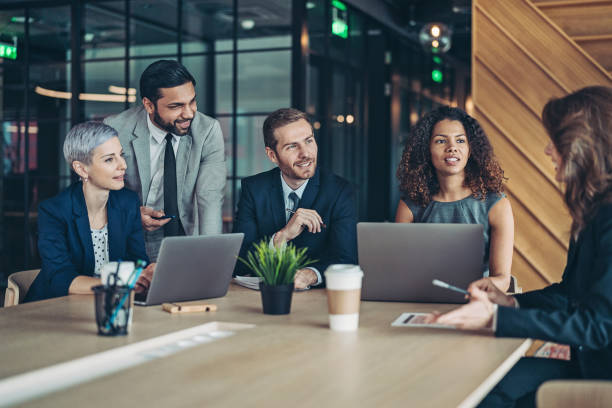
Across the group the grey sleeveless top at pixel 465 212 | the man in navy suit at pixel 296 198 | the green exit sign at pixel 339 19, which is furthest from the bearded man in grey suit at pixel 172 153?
the green exit sign at pixel 339 19

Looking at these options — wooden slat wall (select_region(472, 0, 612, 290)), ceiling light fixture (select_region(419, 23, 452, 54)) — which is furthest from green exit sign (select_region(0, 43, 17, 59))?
wooden slat wall (select_region(472, 0, 612, 290))

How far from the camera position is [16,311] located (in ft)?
6.37

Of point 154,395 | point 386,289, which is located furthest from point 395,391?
point 386,289

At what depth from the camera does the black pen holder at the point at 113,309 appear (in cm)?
159

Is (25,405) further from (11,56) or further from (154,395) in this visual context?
(11,56)

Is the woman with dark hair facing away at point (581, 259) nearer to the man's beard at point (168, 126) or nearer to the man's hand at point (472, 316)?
the man's hand at point (472, 316)

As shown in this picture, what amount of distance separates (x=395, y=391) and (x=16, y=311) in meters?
1.24

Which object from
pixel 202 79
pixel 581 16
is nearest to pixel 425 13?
pixel 202 79

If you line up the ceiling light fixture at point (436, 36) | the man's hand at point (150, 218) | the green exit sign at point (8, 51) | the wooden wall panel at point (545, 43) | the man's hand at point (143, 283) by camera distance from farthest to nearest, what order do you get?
the ceiling light fixture at point (436, 36), the green exit sign at point (8, 51), the wooden wall panel at point (545, 43), the man's hand at point (150, 218), the man's hand at point (143, 283)

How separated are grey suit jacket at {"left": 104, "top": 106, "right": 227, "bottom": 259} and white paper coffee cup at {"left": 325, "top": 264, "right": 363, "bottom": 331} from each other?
161cm

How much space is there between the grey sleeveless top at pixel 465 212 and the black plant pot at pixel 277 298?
1.03 meters

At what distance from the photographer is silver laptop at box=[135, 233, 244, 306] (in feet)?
6.28

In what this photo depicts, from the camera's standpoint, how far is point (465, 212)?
2684 millimetres

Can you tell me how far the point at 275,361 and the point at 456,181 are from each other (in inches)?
63.4
